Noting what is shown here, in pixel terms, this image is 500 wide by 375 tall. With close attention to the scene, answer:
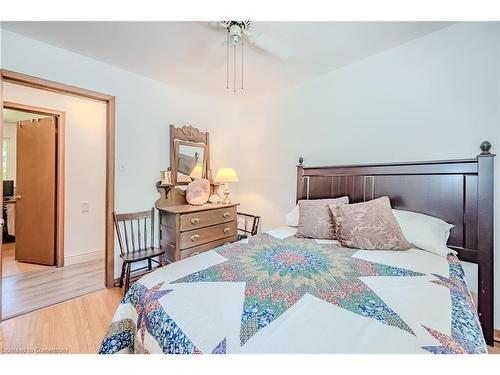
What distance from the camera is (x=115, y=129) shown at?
2424mm

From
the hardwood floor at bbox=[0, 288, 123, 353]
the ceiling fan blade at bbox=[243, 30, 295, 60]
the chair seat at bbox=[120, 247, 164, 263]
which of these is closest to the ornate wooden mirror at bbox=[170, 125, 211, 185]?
the chair seat at bbox=[120, 247, 164, 263]

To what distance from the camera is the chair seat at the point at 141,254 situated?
7.33 ft

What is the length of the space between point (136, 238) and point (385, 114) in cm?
290

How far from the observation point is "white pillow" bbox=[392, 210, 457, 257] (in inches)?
61.6

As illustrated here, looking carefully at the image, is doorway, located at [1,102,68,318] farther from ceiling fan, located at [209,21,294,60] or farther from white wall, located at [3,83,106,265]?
ceiling fan, located at [209,21,294,60]

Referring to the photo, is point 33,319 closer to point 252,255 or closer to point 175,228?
point 175,228

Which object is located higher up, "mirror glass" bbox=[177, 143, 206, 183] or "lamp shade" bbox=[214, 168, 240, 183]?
"mirror glass" bbox=[177, 143, 206, 183]

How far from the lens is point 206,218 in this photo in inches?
104

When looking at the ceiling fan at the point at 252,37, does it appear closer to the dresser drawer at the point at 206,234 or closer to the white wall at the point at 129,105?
the white wall at the point at 129,105

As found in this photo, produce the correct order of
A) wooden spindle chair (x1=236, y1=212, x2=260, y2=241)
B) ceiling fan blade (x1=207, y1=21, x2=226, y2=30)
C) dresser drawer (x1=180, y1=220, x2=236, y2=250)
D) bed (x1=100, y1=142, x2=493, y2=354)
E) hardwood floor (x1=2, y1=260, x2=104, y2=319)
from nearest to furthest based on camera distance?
1. bed (x1=100, y1=142, x2=493, y2=354)
2. ceiling fan blade (x1=207, y1=21, x2=226, y2=30)
3. hardwood floor (x1=2, y1=260, x2=104, y2=319)
4. dresser drawer (x1=180, y1=220, x2=236, y2=250)
5. wooden spindle chair (x1=236, y1=212, x2=260, y2=241)

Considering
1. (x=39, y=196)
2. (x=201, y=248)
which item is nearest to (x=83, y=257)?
(x=39, y=196)

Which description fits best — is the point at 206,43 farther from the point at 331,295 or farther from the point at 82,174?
the point at 82,174

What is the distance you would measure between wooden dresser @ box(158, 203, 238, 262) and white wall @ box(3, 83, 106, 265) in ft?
4.52
